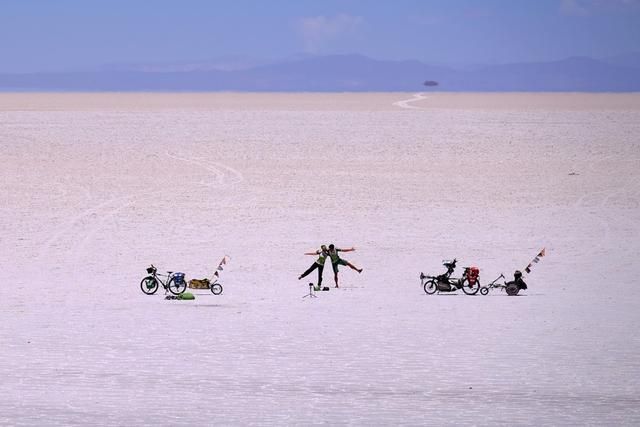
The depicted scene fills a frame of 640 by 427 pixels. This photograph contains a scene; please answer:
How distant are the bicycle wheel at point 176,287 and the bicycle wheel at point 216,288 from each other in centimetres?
32

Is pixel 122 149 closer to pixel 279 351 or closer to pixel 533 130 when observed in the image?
pixel 533 130

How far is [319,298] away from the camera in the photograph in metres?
13.2

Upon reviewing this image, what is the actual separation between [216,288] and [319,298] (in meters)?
1.22

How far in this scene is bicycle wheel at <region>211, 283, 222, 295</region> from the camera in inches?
526

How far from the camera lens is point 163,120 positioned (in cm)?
5300

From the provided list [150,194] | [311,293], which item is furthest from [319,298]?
[150,194]

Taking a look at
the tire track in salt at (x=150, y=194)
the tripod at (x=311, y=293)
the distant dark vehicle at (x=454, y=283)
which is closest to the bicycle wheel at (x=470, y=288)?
the distant dark vehicle at (x=454, y=283)

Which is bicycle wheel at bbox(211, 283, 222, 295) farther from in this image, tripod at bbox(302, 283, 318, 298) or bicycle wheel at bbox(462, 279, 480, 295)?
bicycle wheel at bbox(462, 279, 480, 295)

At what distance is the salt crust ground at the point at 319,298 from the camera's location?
357 inches

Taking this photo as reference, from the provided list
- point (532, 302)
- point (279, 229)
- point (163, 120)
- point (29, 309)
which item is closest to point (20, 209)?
point (279, 229)

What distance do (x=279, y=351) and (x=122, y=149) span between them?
26.8 metres

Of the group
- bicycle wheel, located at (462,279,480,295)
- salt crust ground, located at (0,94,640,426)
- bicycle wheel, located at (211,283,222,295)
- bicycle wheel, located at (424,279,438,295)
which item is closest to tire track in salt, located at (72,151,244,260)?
salt crust ground, located at (0,94,640,426)

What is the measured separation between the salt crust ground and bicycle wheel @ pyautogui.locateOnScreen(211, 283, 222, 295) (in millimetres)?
115

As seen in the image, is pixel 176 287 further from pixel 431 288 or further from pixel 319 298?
pixel 431 288
